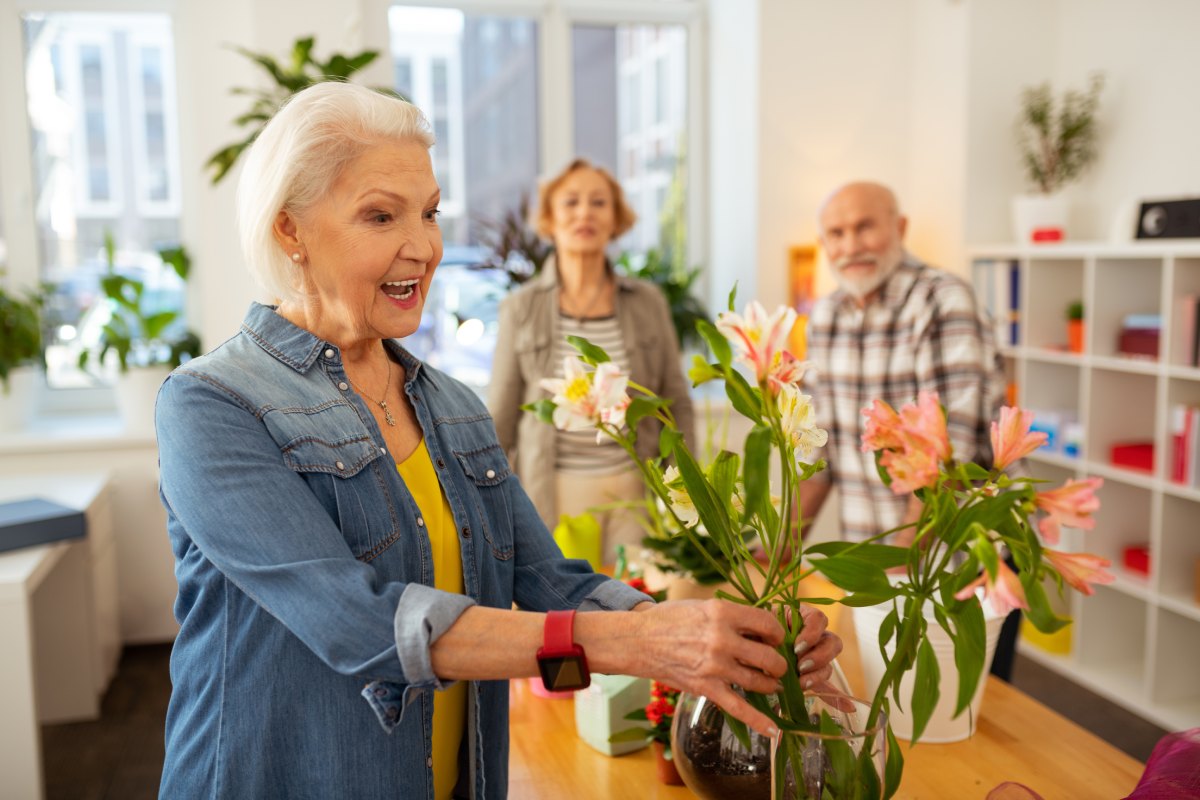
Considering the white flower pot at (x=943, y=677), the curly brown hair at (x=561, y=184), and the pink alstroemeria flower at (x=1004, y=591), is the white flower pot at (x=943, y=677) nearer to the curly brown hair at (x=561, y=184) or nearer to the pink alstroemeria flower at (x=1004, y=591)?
the pink alstroemeria flower at (x=1004, y=591)

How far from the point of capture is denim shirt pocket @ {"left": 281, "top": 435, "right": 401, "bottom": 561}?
1244 mm

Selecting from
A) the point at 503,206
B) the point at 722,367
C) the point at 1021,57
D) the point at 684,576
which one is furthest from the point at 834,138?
the point at 722,367

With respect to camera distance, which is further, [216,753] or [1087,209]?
[1087,209]

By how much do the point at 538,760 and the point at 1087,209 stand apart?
3763 millimetres

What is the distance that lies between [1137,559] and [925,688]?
352 centimetres

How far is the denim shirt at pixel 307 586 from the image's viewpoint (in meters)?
1.12

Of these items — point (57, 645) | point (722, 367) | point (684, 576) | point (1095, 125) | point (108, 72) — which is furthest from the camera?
point (108, 72)

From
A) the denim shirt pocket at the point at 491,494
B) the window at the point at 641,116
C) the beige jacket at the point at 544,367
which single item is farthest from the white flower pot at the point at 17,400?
the denim shirt pocket at the point at 491,494

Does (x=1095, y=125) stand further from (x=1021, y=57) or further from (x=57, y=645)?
(x=57, y=645)

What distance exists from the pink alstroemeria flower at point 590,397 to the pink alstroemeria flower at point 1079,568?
41cm

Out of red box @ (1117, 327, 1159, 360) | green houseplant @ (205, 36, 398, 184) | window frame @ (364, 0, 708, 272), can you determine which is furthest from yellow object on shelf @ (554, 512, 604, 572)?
window frame @ (364, 0, 708, 272)

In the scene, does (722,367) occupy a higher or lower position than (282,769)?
higher

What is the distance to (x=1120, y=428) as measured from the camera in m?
4.04

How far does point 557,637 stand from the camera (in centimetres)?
109
